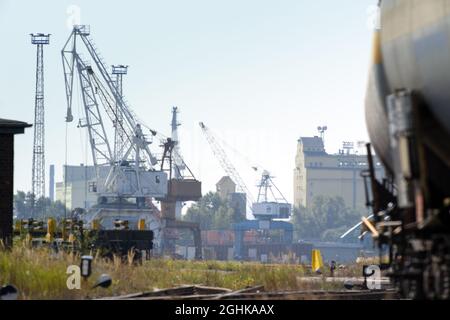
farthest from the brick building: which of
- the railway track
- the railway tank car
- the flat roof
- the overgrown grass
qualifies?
the railway tank car

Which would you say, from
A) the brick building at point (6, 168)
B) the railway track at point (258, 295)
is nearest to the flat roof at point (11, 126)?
the brick building at point (6, 168)

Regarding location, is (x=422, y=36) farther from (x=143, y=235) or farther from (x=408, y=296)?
(x=143, y=235)

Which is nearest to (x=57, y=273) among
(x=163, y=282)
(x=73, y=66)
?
(x=163, y=282)

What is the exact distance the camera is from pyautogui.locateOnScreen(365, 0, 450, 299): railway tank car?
15781 millimetres

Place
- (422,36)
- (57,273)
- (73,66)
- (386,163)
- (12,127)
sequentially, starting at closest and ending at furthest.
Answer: (422,36)
(386,163)
(57,273)
(12,127)
(73,66)

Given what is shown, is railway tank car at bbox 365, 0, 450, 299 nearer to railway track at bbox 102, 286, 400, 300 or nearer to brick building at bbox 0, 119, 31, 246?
railway track at bbox 102, 286, 400, 300

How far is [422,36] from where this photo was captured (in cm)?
1591

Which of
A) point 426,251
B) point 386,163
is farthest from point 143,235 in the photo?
point 426,251

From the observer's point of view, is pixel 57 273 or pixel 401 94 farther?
pixel 57 273

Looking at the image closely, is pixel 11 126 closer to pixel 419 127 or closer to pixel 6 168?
pixel 6 168

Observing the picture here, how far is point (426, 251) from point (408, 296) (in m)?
1.26
